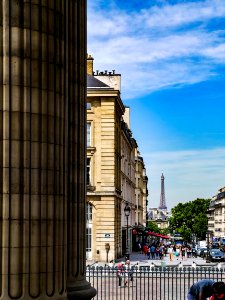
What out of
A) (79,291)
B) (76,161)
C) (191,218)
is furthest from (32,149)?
(191,218)

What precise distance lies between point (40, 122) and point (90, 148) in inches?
1851

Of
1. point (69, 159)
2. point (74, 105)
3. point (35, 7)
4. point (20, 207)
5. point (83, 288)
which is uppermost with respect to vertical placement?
point (35, 7)

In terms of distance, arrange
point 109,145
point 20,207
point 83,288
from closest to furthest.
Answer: point 20,207
point 83,288
point 109,145

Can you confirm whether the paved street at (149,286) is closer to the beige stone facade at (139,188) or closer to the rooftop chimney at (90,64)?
the rooftop chimney at (90,64)

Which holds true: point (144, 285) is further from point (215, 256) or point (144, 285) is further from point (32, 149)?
point (215, 256)

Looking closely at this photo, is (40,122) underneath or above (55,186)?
above

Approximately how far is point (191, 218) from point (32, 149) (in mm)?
178143

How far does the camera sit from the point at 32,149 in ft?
42.7

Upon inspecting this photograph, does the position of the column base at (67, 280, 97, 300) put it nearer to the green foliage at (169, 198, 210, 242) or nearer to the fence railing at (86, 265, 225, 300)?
the fence railing at (86, 265, 225, 300)

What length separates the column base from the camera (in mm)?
15320

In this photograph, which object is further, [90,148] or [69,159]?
[90,148]

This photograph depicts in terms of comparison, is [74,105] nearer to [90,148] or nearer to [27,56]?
[27,56]

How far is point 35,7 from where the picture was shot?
13.2m

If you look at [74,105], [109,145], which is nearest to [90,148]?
[109,145]
